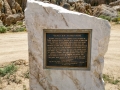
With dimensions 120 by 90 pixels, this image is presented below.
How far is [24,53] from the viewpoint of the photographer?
9570 millimetres

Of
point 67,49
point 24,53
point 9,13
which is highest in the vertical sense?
point 67,49

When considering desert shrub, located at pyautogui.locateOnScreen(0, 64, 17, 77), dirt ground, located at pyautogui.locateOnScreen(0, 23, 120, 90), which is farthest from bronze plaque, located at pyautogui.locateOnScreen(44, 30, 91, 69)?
desert shrub, located at pyautogui.locateOnScreen(0, 64, 17, 77)

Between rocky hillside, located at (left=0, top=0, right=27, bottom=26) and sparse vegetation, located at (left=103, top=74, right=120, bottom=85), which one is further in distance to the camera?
rocky hillside, located at (left=0, top=0, right=27, bottom=26)

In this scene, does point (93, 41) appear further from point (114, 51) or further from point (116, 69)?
point (114, 51)

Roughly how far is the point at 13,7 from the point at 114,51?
19629 mm

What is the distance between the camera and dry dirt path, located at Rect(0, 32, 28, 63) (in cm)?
884

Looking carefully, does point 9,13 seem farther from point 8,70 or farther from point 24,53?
point 8,70

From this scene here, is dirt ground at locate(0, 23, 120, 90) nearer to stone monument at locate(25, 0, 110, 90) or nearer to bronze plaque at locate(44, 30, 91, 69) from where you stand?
stone monument at locate(25, 0, 110, 90)

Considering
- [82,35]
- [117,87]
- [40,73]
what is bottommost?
[117,87]

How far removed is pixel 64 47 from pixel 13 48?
6.06m

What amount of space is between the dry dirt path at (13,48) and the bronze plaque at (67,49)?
11.7 ft

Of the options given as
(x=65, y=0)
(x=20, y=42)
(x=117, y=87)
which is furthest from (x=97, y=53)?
(x=65, y=0)

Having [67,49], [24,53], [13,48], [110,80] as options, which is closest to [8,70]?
[24,53]

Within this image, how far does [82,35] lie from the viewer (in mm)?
4922
